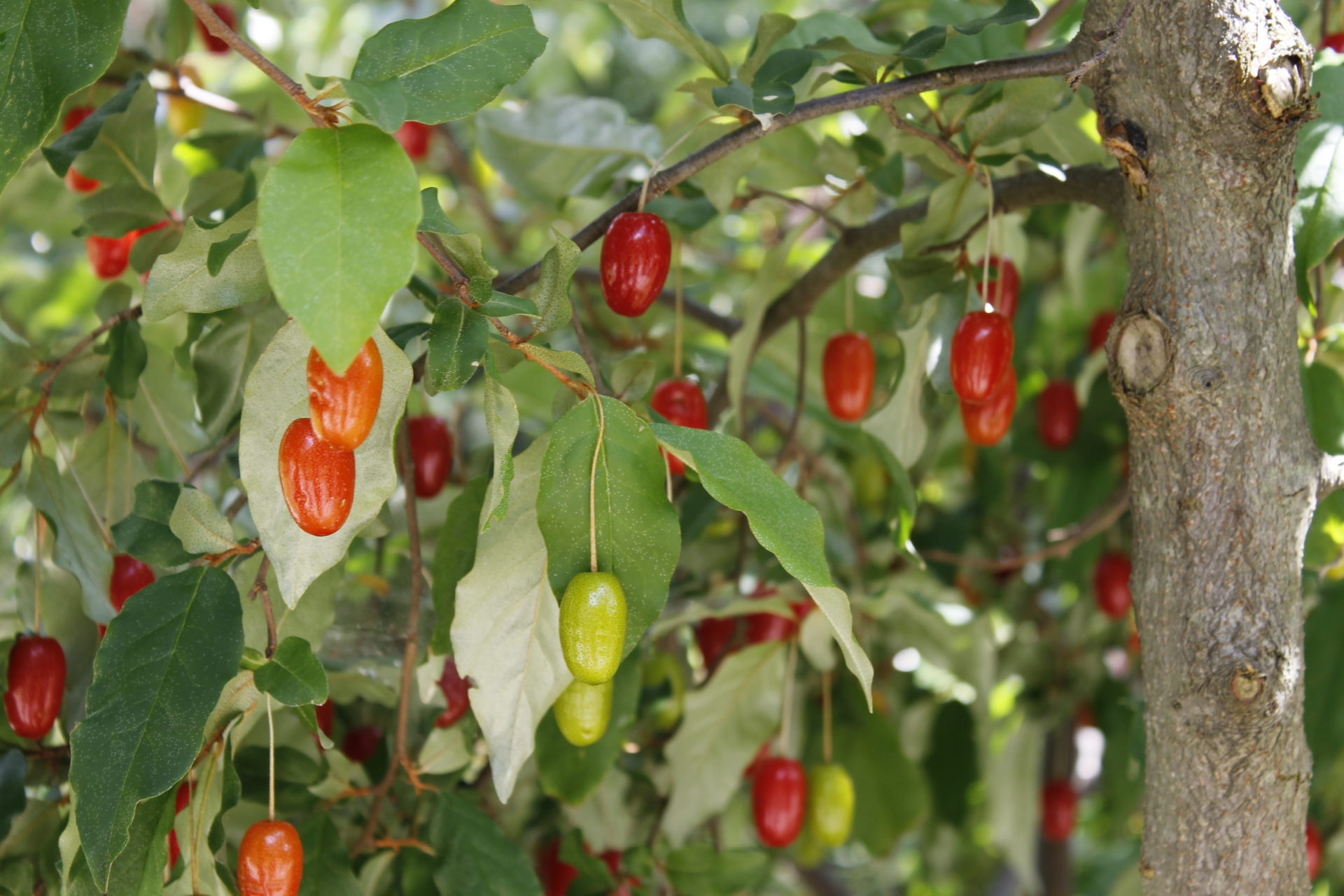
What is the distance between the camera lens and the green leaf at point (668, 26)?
768mm

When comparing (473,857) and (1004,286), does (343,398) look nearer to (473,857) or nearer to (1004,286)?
(473,857)

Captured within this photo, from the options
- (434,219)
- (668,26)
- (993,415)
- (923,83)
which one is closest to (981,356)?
(993,415)

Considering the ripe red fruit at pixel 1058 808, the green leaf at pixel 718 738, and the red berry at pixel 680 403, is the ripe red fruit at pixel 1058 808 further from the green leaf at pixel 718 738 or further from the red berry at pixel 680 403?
the red berry at pixel 680 403

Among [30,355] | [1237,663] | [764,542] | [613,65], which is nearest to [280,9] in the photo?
[30,355]

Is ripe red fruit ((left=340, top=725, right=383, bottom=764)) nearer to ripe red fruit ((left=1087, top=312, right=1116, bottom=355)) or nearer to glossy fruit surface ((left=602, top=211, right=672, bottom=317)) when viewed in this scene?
glossy fruit surface ((left=602, top=211, right=672, bottom=317))

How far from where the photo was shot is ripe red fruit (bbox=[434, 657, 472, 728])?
2.97 feet

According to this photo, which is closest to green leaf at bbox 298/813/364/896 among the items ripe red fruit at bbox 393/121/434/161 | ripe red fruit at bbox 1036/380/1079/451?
ripe red fruit at bbox 1036/380/1079/451

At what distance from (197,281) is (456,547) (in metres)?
0.25

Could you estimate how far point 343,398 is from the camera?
544mm

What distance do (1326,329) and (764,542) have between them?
635 millimetres

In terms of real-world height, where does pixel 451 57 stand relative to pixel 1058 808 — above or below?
above

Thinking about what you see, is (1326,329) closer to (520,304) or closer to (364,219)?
(520,304)

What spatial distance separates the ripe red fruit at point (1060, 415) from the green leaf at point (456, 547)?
0.92 meters

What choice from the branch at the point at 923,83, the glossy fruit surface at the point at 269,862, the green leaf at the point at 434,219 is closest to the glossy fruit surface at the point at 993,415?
the branch at the point at 923,83
